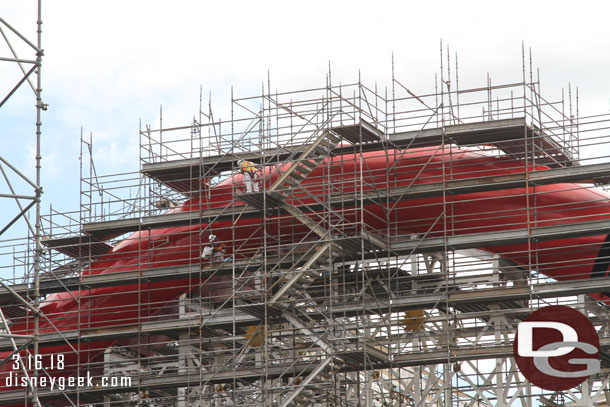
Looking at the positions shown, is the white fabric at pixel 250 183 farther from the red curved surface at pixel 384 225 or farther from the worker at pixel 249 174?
the red curved surface at pixel 384 225

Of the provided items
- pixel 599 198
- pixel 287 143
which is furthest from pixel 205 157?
pixel 599 198

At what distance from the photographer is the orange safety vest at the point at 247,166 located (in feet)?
119

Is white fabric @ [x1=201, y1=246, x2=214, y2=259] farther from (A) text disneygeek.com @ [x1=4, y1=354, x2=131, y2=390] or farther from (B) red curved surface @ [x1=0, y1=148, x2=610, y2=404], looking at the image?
(A) text disneygeek.com @ [x1=4, y1=354, x2=131, y2=390]

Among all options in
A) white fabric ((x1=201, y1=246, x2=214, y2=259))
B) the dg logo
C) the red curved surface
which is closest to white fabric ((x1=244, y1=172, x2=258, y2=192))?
the red curved surface

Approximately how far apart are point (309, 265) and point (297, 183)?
274 cm

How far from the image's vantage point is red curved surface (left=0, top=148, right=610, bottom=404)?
3469 centimetres

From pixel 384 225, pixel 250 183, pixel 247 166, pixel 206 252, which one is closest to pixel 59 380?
pixel 206 252

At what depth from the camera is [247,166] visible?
36531mm

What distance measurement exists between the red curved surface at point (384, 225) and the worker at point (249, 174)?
1.79 feet

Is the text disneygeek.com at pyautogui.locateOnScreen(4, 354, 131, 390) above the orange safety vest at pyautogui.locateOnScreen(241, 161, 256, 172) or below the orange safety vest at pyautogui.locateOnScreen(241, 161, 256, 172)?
below

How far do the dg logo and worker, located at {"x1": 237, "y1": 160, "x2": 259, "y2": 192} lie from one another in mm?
8105

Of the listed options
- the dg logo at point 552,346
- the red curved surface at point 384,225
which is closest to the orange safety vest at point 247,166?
the red curved surface at point 384,225

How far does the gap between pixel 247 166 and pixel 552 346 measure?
9.65 metres

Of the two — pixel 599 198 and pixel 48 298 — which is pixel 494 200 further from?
pixel 48 298
